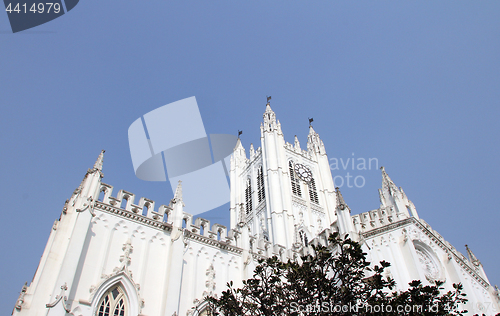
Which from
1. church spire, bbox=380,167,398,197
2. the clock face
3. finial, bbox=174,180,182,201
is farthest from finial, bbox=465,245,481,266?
the clock face

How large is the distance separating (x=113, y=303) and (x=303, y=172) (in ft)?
152

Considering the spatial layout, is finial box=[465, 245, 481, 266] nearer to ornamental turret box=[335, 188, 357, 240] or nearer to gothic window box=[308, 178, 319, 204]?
ornamental turret box=[335, 188, 357, 240]

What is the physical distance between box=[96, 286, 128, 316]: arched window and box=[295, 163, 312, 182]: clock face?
145ft

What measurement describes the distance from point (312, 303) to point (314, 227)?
4022cm

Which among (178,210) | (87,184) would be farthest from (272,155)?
(87,184)

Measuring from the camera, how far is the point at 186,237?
69.1 feet

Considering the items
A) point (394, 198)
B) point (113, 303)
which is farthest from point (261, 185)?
point (113, 303)

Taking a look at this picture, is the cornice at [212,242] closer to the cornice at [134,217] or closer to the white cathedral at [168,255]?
the white cathedral at [168,255]

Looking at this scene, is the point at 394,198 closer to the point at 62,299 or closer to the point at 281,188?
the point at 62,299

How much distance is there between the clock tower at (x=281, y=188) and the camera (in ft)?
158

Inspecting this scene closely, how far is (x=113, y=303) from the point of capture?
16672 millimetres

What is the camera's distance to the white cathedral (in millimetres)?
16125

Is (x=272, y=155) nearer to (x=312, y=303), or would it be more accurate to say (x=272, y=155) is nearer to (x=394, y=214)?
(x=394, y=214)

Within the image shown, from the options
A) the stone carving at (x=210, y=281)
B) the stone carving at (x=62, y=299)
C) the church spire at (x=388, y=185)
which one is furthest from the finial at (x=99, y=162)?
the church spire at (x=388, y=185)
